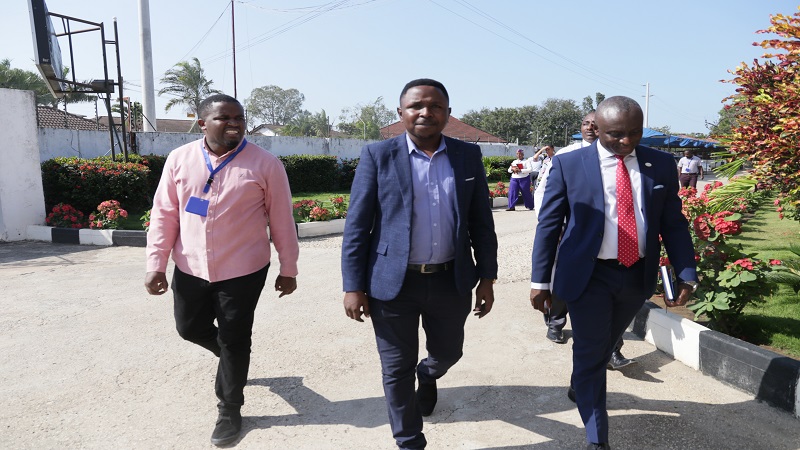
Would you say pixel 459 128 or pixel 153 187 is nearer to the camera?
pixel 153 187

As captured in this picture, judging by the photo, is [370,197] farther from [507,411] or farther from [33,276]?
[33,276]

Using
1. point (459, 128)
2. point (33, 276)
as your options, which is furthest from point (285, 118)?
point (33, 276)

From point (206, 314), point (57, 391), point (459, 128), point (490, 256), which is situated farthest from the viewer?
point (459, 128)

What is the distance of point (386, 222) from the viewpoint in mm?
2676

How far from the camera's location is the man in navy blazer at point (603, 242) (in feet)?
8.94

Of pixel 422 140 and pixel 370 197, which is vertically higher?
pixel 422 140

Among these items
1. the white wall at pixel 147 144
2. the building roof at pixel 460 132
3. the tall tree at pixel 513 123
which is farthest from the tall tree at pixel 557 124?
the white wall at pixel 147 144

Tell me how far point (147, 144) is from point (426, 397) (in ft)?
54.7

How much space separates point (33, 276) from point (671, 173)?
7232 mm

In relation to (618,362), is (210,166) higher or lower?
higher

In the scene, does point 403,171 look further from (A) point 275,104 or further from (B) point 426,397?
(A) point 275,104

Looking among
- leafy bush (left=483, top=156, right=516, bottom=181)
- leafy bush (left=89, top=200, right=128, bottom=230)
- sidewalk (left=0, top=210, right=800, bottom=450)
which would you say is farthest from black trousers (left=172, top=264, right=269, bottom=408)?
leafy bush (left=483, top=156, right=516, bottom=181)

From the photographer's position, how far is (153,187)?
14.3 m

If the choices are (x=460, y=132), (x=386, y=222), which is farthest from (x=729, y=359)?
(x=460, y=132)
